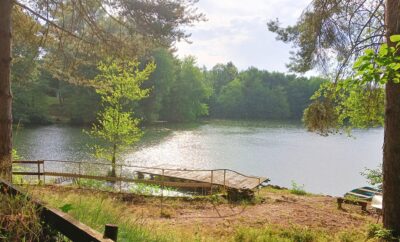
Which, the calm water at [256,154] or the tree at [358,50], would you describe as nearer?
the tree at [358,50]

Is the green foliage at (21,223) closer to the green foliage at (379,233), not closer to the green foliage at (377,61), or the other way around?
the green foliage at (377,61)

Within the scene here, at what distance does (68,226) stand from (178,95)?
57.9 m

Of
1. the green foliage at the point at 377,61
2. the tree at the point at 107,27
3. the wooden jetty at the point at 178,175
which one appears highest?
the tree at the point at 107,27

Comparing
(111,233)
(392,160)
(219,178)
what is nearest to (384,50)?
(111,233)

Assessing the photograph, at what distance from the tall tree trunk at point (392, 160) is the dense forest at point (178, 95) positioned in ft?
26.1

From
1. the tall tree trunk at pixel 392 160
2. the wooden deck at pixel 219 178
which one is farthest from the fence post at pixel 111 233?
the wooden deck at pixel 219 178

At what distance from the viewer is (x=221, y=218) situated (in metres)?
9.49

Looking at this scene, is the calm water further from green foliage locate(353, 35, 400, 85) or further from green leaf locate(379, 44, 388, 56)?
green leaf locate(379, 44, 388, 56)

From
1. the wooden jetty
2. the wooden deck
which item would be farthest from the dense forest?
the wooden deck

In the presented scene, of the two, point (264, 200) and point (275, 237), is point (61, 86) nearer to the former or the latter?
point (264, 200)

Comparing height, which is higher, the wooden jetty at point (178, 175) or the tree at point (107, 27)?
the tree at point (107, 27)

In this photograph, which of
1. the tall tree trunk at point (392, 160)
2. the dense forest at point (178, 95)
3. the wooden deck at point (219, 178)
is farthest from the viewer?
the dense forest at point (178, 95)

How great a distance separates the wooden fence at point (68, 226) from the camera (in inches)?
90.7

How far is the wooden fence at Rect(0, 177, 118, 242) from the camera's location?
2.30 metres
